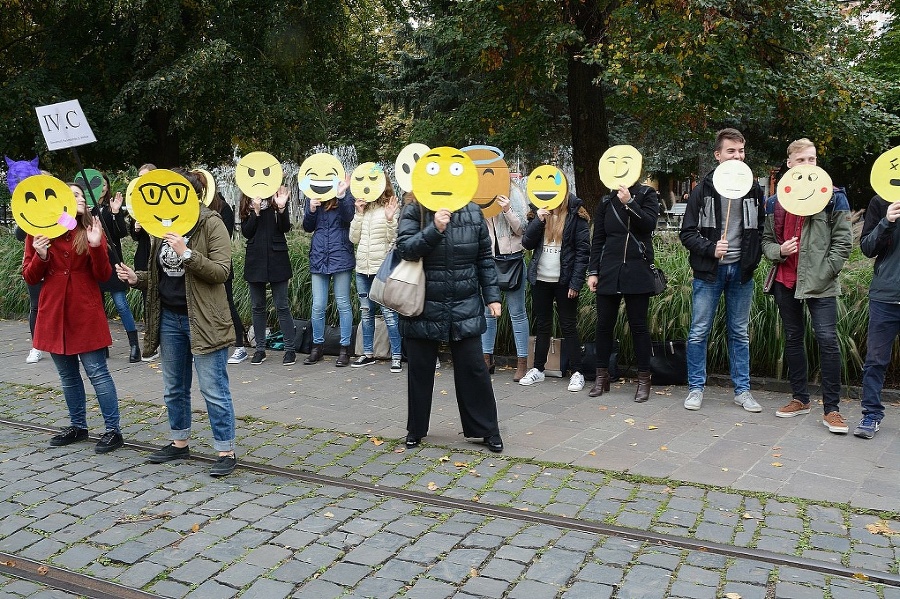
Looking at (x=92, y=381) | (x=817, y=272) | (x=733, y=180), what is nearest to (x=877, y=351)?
(x=817, y=272)

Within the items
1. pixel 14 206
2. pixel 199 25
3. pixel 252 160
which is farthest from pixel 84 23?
pixel 14 206

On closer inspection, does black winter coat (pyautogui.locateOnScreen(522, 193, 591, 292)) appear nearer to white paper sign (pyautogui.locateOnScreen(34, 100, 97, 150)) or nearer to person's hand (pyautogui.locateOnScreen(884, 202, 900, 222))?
person's hand (pyautogui.locateOnScreen(884, 202, 900, 222))

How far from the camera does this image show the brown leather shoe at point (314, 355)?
30.9 ft

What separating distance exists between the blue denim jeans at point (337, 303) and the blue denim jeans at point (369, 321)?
0.18 m

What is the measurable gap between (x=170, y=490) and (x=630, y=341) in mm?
4776

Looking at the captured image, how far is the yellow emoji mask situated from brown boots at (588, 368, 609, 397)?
176cm

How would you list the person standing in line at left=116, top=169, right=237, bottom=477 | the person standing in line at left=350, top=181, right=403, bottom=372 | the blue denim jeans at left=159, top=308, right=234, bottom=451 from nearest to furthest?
the person standing in line at left=116, top=169, right=237, bottom=477
the blue denim jeans at left=159, top=308, right=234, bottom=451
the person standing in line at left=350, top=181, right=403, bottom=372

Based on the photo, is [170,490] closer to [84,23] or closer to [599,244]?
[599,244]

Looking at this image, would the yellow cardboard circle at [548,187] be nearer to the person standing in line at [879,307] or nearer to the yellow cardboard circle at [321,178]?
the yellow cardboard circle at [321,178]

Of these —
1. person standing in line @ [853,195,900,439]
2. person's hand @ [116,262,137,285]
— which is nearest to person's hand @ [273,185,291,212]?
person's hand @ [116,262,137,285]

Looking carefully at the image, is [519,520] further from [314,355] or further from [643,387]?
[314,355]

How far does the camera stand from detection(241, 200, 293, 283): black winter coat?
9.38 m

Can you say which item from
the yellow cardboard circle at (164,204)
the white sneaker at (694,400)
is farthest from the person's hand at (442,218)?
the white sneaker at (694,400)

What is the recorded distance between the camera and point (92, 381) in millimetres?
6270
